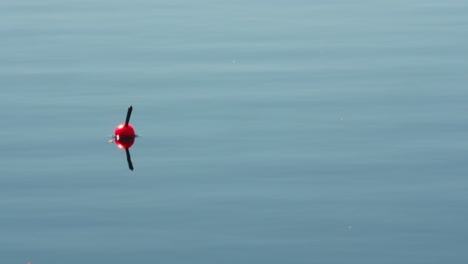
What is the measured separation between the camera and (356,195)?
9852 mm

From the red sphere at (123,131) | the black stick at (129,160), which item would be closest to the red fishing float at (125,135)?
the red sphere at (123,131)

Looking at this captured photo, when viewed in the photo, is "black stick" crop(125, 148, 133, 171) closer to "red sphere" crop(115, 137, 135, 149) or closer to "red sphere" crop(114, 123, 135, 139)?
"red sphere" crop(115, 137, 135, 149)

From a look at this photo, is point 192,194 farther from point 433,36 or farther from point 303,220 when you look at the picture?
point 433,36

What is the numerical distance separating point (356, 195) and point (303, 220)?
690 millimetres

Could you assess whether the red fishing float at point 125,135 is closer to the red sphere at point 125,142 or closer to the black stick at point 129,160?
the red sphere at point 125,142

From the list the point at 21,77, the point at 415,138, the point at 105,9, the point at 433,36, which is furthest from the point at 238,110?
the point at 105,9

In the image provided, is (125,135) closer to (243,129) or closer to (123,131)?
(123,131)

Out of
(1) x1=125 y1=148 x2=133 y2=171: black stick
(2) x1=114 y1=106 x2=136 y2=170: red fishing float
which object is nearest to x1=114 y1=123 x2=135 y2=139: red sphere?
(2) x1=114 y1=106 x2=136 y2=170: red fishing float

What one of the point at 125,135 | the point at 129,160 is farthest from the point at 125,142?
the point at 129,160

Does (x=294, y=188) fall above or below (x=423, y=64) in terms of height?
below

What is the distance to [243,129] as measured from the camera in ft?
37.8

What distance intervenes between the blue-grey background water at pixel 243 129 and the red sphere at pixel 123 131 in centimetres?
16

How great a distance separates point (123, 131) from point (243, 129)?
3.76 ft

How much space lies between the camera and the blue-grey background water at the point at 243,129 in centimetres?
906
